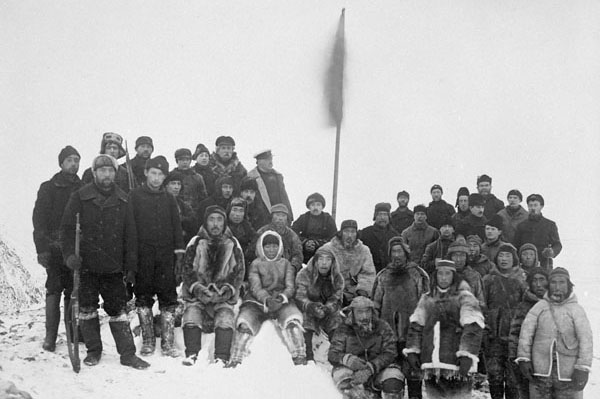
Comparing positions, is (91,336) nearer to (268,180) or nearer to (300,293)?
(300,293)

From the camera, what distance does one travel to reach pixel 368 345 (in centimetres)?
546

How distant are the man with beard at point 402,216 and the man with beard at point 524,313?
11.8 feet

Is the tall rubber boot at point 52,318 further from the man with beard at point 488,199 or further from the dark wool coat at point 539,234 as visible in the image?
the man with beard at point 488,199

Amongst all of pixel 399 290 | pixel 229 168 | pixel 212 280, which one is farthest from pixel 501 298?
pixel 229 168

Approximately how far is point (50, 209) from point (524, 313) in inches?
207

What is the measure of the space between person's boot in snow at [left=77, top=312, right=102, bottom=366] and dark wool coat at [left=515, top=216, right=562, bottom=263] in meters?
5.96

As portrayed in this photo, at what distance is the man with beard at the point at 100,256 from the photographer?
5.16 metres

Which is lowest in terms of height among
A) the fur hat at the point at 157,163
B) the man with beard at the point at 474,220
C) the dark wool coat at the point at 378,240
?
the dark wool coat at the point at 378,240

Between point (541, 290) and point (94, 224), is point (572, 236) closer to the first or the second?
point (541, 290)

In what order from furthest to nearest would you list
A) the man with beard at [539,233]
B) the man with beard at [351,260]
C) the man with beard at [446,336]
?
the man with beard at [539,233], the man with beard at [351,260], the man with beard at [446,336]

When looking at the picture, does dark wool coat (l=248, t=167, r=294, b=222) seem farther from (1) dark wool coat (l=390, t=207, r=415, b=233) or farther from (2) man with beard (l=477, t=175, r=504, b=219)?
(2) man with beard (l=477, t=175, r=504, b=219)

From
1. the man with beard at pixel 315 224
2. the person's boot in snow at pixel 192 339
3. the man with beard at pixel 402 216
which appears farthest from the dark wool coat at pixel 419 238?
the person's boot in snow at pixel 192 339

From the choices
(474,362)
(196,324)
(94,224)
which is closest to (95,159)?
(94,224)

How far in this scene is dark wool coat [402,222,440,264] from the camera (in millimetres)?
8062
